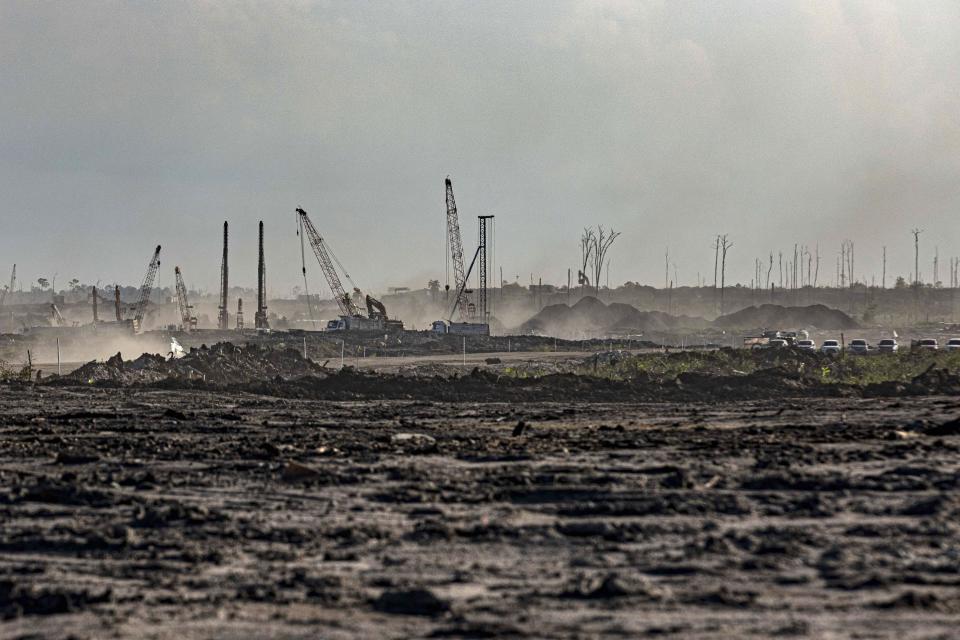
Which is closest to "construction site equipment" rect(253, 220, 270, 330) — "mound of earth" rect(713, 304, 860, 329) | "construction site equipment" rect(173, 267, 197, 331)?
"construction site equipment" rect(173, 267, 197, 331)

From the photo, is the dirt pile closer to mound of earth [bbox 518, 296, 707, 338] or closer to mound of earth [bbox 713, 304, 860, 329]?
mound of earth [bbox 518, 296, 707, 338]

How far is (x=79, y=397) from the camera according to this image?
37562 millimetres

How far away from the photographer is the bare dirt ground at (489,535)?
991 centimetres

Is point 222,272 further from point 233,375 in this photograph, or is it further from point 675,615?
point 675,615

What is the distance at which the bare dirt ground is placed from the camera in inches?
390

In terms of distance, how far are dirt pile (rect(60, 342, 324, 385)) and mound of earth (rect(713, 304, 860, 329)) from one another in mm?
103757

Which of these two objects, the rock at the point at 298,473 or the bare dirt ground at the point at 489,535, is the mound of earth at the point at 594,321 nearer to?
the bare dirt ground at the point at 489,535

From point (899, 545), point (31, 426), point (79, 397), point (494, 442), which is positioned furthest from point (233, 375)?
point (899, 545)

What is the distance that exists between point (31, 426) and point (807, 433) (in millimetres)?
15111

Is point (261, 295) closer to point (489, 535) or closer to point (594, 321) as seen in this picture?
point (594, 321)

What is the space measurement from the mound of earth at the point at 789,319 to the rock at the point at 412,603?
5643 inches

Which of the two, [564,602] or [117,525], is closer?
[564,602]

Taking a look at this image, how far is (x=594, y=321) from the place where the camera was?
527 feet

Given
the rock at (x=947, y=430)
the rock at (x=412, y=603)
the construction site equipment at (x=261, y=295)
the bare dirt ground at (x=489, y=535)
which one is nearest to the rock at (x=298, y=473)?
the bare dirt ground at (x=489, y=535)
